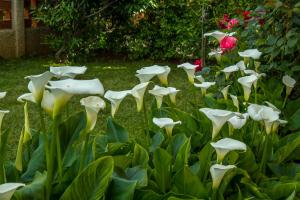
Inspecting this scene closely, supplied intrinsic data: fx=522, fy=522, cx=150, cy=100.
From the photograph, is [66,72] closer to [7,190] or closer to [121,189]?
[121,189]

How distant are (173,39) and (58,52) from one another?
1.93 metres

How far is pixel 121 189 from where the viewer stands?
1.32 meters

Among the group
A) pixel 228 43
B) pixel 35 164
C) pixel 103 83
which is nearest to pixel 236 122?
pixel 35 164

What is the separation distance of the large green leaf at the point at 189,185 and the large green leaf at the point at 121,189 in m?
0.16

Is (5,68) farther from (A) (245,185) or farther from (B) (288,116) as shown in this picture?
(A) (245,185)

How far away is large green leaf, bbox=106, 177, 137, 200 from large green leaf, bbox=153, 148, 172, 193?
0.22m

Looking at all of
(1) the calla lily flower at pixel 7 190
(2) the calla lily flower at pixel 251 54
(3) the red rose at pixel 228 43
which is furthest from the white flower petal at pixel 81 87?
(3) the red rose at pixel 228 43

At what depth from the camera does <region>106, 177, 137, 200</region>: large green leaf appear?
130 cm

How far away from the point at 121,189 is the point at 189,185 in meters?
0.20

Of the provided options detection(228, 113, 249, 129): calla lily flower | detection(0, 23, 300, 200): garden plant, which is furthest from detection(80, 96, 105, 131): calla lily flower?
detection(228, 113, 249, 129): calla lily flower

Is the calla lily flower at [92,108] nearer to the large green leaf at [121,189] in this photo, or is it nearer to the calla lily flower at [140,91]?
the large green leaf at [121,189]

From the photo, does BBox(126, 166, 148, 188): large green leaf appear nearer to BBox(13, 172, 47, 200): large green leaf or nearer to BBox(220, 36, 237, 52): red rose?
BBox(13, 172, 47, 200): large green leaf

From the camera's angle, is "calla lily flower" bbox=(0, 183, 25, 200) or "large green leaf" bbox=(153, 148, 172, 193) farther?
"large green leaf" bbox=(153, 148, 172, 193)

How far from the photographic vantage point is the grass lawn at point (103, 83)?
14.6 feet
